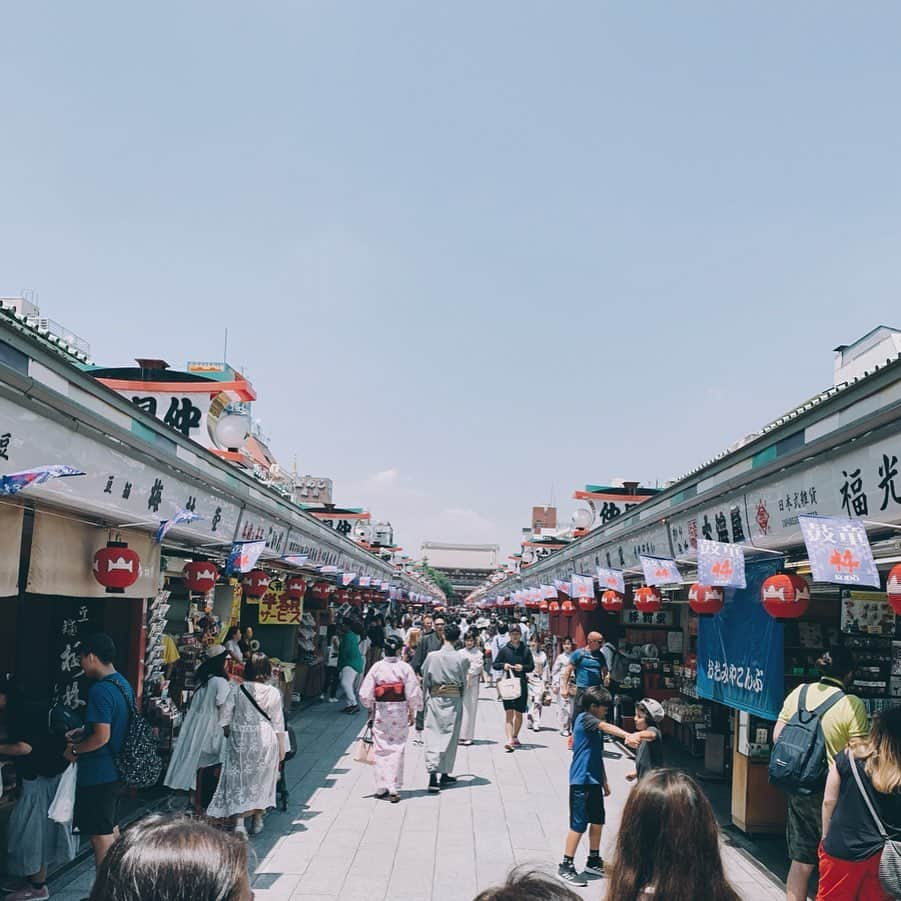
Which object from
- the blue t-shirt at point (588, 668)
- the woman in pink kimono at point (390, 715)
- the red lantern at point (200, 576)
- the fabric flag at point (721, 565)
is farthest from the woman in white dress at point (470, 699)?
the fabric flag at point (721, 565)

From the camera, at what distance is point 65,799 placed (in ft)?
19.7

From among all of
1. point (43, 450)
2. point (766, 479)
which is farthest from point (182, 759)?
point (766, 479)

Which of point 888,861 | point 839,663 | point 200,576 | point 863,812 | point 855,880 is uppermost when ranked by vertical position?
point 200,576

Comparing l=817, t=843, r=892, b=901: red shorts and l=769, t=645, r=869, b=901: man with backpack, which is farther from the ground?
l=769, t=645, r=869, b=901: man with backpack

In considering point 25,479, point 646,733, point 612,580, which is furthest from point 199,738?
point 612,580

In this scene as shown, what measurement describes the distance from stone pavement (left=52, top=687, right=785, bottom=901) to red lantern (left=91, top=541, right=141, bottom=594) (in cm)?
229

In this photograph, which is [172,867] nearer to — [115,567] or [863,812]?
[863,812]

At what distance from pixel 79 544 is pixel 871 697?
684 centimetres

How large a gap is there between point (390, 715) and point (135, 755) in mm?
3705

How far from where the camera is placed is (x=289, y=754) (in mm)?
8289

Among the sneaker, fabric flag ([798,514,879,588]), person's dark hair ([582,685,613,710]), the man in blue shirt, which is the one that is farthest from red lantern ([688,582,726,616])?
the man in blue shirt

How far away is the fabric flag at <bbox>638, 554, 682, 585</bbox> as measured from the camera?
8.86m

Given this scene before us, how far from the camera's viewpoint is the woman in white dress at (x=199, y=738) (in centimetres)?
735

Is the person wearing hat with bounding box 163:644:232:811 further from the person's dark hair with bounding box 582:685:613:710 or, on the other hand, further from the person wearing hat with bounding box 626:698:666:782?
the person wearing hat with bounding box 626:698:666:782
